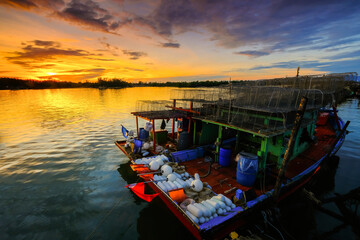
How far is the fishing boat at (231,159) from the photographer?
24.9 feet

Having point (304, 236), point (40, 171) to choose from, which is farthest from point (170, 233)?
point (40, 171)

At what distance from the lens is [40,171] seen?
14945 millimetres

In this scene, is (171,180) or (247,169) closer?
(247,169)

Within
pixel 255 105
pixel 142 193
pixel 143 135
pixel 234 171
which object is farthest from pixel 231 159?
pixel 143 135

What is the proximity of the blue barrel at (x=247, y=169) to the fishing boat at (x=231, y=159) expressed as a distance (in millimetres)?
53

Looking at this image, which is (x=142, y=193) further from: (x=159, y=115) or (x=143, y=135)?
(x=143, y=135)

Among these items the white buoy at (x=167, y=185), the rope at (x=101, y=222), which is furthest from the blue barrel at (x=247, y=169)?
the rope at (x=101, y=222)

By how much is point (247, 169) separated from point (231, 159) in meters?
3.23

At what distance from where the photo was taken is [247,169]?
9.20 m

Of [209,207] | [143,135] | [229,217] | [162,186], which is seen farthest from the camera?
[143,135]

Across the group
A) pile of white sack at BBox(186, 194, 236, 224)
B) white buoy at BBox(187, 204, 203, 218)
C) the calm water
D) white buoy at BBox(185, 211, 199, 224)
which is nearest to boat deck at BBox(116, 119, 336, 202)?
pile of white sack at BBox(186, 194, 236, 224)

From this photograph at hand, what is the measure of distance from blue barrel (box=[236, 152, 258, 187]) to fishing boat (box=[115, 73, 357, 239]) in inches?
2.1

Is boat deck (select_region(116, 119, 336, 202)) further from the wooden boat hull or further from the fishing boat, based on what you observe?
the wooden boat hull

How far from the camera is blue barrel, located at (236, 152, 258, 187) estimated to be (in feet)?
30.0
